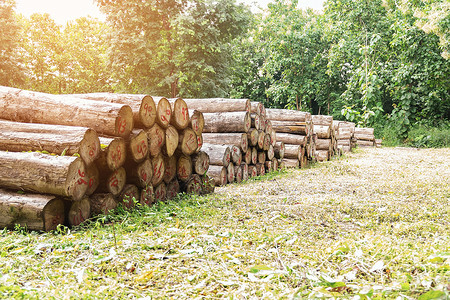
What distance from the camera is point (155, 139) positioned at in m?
4.66

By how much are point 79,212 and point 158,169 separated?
4.38ft

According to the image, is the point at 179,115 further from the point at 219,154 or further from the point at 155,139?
the point at 219,154

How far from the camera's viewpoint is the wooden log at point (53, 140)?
3.68 m

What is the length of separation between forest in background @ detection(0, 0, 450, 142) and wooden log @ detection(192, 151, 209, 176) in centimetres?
1147

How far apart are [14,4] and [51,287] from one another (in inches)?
971

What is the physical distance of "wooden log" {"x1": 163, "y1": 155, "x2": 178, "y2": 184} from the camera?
16.7ft

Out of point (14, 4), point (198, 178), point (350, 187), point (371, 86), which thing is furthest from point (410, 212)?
point (14, 4)

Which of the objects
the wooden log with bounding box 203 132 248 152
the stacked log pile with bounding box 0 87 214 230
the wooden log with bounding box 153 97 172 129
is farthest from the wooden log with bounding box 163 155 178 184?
the wooden log with bounding box 203 132 248 152

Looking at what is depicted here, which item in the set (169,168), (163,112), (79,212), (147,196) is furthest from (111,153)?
(169,168)

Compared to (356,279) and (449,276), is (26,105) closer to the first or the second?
(356,279)

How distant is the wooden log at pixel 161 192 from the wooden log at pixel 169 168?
0.38 feet

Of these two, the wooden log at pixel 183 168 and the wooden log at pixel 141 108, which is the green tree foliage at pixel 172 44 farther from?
the wooden log at pixel 141 108

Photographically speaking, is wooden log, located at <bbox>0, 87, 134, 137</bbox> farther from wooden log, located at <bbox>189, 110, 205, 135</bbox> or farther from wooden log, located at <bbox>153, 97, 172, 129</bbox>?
wooden log, located at <bbox>189, 110, 205, 135</bbox>

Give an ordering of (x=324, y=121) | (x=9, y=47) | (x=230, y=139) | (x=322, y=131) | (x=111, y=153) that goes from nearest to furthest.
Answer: (x=111, y=153) → (x=230, y=139) → (x=322, y=131) → (x=324, y=121) → (x=9, y=47)
